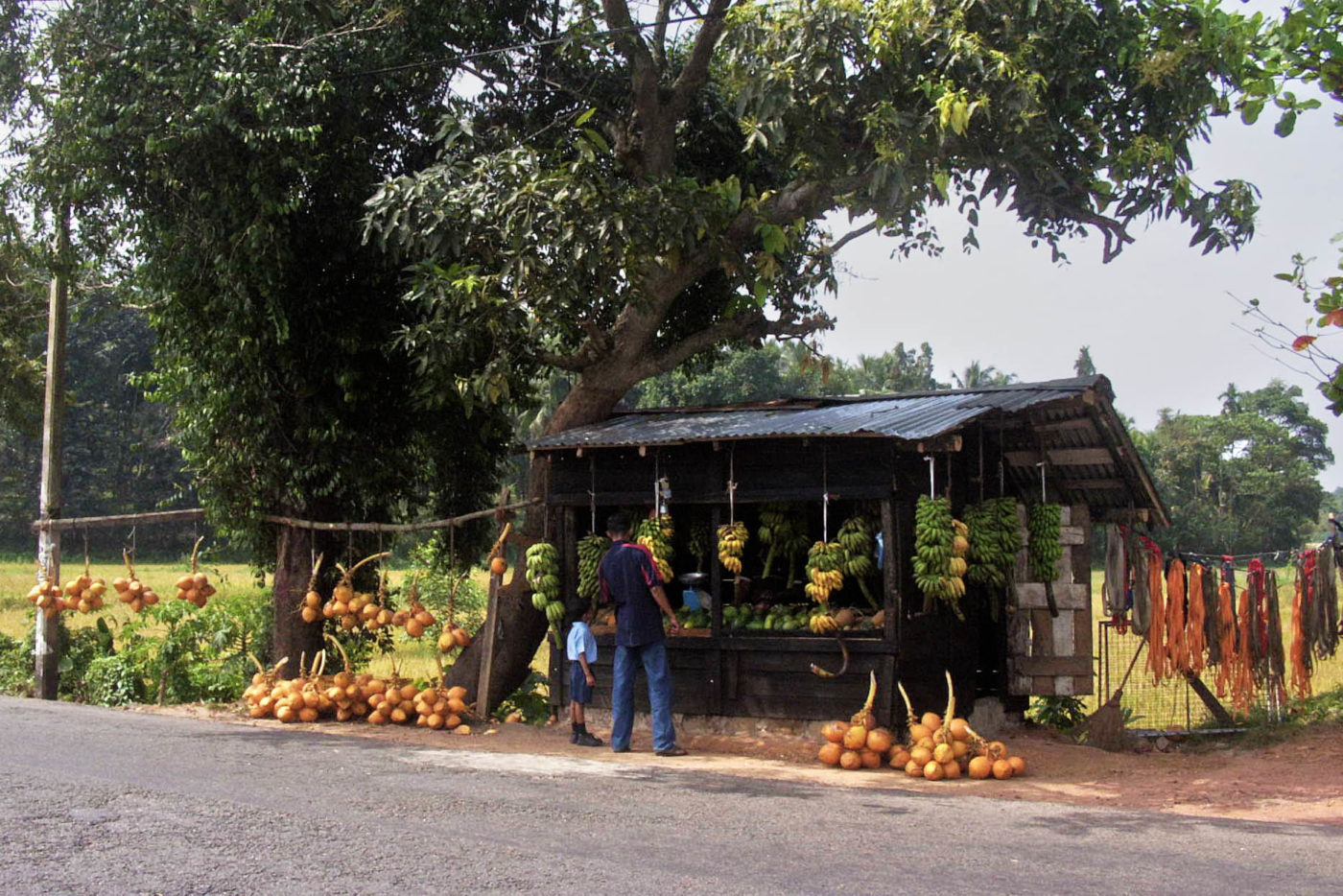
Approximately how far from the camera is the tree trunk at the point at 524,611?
12.0 meters

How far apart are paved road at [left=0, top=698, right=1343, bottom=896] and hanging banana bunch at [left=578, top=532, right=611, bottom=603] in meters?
2.29

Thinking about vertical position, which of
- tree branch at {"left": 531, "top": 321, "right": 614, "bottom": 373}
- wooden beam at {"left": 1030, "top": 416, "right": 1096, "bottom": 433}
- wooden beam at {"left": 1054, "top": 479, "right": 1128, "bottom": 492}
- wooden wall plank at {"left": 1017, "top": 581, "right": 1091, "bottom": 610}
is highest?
tree branch at {"left": 531, "top": 321, "right": 614, "bottom": 373}

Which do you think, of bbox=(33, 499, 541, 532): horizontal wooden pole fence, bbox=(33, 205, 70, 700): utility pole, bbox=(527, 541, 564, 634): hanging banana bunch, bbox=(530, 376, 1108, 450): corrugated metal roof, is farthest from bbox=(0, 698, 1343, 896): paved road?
bbox=(33, 205, 70, 700): utility pole

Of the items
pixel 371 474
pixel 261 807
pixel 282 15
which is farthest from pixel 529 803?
pixel 282 15

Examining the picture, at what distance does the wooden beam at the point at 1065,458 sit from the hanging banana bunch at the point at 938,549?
8.84 feet

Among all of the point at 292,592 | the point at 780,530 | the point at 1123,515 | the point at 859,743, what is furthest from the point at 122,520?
the point at 1123,515

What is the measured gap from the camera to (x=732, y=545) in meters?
9.90

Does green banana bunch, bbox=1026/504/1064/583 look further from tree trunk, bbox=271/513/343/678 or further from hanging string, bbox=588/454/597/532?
tree trunk, bbox=271/513/343/678

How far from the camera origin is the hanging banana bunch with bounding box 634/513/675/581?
1024cm

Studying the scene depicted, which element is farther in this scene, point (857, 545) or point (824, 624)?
point (857, 545)

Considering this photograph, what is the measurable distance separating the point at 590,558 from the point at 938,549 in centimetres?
314

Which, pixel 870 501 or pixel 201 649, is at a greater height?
pixel 870 501

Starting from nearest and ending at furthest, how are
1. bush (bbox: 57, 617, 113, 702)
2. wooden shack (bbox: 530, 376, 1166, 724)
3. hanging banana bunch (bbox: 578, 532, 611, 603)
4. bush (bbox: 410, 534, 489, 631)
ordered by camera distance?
wooden shack (bbox: 530, 376, 1166, 724) → hanging banana bunch (bbox: 578, 532, 611, 603) → bush (bbox: 57, 617, 113, 702) → bush (bbox: 410, 534, 489, 631)

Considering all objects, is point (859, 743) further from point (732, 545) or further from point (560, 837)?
point (560, 837)
